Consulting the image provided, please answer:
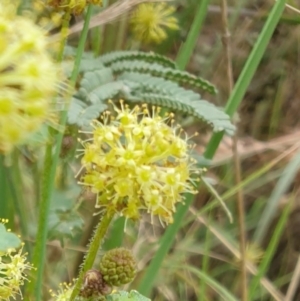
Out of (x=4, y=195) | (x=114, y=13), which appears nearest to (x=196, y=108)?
(x=114, y=13)

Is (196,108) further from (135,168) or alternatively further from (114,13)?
(135,168)

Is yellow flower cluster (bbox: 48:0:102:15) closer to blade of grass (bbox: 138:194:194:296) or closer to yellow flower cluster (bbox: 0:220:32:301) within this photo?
yellow flower cluster (bbox: 0:220:32:301)

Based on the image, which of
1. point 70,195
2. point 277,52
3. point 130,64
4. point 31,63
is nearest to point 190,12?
point 277,52

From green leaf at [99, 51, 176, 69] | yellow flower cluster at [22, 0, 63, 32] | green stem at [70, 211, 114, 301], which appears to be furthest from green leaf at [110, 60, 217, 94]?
green stem at [70, 211, 114, 301]

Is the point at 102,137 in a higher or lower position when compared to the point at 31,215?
higher

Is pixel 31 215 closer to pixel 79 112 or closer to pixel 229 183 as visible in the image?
pixel 79 112

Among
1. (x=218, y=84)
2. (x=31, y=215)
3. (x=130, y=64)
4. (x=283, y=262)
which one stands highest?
(x=130, y=64)
